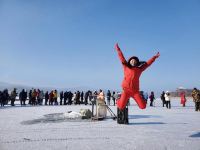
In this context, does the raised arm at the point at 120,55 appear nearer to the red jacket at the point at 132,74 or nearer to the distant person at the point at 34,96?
the red jacket at the point at 132,74

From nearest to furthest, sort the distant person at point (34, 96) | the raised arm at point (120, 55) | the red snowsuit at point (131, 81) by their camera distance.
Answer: the red snowsuit at point (131, 81) → the raised arm at point (120, 55) → the distant person at point (34, 96)

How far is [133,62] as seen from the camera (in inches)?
346

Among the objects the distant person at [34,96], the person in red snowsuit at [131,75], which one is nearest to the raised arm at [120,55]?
the person in red snowsuit at [131,75]

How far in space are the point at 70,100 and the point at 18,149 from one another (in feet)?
77.7

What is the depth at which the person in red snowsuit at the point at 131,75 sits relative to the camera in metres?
8.52

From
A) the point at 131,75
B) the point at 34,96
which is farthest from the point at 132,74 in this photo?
the point at 34,96

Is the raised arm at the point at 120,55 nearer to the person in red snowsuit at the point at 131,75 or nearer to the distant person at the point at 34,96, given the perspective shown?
the person in red snowsuit at the point at 131,75

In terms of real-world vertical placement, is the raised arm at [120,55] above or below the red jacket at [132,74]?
above

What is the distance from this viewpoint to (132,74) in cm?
868

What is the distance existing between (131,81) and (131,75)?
183mm

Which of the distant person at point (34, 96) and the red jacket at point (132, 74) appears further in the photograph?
the distant person at point (34, 96)

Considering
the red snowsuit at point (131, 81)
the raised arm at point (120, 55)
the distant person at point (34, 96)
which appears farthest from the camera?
the distant person at point (34, 96)

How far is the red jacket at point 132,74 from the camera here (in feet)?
28.1

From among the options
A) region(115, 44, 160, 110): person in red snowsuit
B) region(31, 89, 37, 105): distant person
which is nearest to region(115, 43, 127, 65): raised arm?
region(115, 44, 160, 110): person in red snowsuit
